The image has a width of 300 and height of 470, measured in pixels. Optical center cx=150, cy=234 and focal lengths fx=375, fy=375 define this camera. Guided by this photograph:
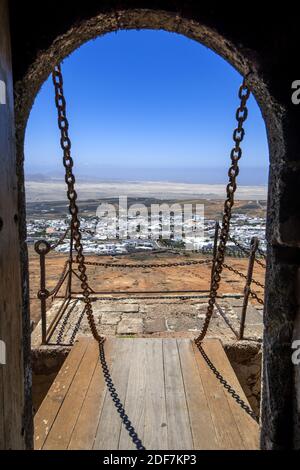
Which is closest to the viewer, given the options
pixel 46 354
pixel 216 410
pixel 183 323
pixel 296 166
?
pixel 296 166

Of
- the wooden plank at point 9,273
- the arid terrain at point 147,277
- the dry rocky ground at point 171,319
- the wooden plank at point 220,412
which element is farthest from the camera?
the arid terrain at point 147,277

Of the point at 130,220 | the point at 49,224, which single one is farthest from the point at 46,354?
the point at 130,220

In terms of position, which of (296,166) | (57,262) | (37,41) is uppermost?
(37,41)
